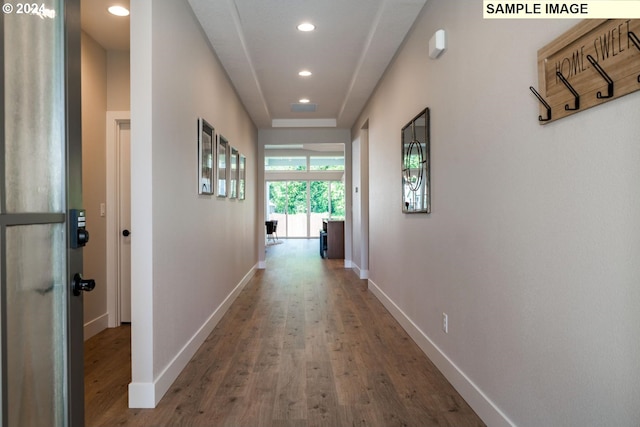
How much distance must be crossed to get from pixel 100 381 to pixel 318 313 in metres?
2.21

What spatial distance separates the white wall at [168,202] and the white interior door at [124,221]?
816 millimetres

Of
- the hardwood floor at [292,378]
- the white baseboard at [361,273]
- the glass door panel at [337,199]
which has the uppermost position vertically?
the glass door panel at [337,199]

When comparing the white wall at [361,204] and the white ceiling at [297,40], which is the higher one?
the white ceiling at [297,40]

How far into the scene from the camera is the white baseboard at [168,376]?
2.30 metres

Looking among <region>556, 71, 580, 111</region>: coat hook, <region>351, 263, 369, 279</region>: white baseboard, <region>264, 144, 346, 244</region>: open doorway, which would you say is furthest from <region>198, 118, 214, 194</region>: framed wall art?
<region>264, 144, 346, 244</region>: open doorway

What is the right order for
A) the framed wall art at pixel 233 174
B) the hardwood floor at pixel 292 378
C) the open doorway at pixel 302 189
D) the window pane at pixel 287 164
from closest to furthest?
the hardwood floor at pixel 292 378
the framed wall art at pixel 233 174
the open doorway at pixel 302 189
the window pane at pixel 287 164

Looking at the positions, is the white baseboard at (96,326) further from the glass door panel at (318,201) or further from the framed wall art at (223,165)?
the glass door panel at (318,201)

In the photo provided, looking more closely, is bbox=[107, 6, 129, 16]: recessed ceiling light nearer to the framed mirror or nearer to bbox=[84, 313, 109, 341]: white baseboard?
the framed mirror

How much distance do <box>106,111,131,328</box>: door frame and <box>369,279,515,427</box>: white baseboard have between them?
2650 mm

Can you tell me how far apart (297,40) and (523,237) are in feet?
9.82

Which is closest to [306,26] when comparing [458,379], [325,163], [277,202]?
[458,379]

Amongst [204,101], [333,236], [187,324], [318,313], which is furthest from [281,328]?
[333,236]

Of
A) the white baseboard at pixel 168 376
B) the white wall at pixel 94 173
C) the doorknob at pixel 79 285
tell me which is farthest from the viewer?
the white wall at pixel 94 173

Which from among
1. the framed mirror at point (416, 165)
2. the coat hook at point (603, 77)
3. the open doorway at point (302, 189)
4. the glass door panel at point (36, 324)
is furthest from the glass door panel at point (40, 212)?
the open doorway at point (302, 189)
